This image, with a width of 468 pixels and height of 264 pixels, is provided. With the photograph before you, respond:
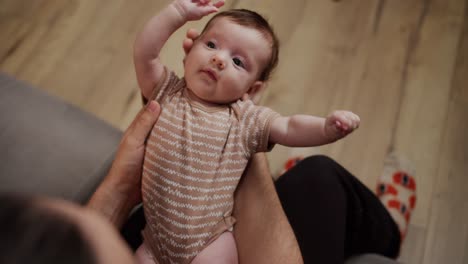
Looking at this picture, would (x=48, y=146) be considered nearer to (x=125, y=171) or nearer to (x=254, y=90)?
(x=125, y=171)

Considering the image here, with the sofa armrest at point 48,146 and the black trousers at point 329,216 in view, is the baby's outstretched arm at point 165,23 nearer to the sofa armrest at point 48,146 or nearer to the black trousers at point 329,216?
the sofa armrest at point 48,146

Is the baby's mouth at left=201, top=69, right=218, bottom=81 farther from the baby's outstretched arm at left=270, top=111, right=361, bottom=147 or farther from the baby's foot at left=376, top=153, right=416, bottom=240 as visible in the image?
the baby's foot at left=376, top=153, right=416, bottom=240

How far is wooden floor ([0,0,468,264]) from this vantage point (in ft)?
4.56

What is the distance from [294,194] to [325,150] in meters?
0.51

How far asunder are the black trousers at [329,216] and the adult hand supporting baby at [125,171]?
75mm

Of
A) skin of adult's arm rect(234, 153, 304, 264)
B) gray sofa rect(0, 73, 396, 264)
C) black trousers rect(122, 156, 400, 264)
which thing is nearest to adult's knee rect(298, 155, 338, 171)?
black trousers rect(122, 156, 400, 264)

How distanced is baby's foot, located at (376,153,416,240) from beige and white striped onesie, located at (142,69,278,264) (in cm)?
62

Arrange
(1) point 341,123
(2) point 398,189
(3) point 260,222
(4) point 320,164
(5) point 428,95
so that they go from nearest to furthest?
(1) point 341,123, (3) point 260,222, (4) point 320,164, (2) point 398,189, (5) point 428,95

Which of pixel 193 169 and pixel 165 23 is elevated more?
pixel 165 23

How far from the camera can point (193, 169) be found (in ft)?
2.68

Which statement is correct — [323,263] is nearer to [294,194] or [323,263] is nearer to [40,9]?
[294,194]

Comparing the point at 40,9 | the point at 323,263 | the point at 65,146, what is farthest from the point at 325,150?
the point at 40,9

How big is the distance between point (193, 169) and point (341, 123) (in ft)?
0.94

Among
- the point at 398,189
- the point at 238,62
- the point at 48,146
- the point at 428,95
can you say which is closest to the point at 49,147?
the point at 48,146
